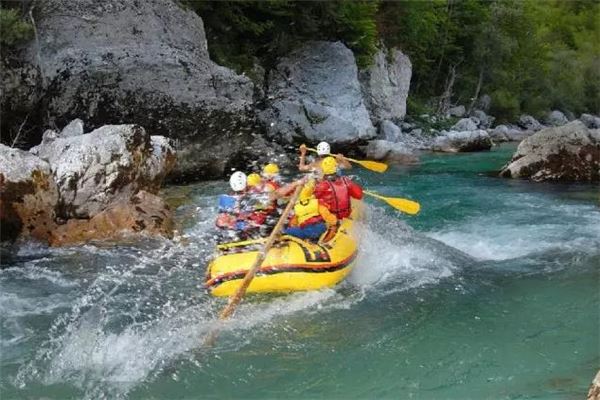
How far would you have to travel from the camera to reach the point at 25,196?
7.40 metres

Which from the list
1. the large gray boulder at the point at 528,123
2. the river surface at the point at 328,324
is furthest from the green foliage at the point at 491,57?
the river surface at the point at 328,324

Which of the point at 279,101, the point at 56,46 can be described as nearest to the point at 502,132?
the point at 279,101

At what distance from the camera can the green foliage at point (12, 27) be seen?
991 cm

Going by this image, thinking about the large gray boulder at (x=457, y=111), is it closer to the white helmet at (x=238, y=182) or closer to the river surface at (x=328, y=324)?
the river surface at (x=328, y=324)

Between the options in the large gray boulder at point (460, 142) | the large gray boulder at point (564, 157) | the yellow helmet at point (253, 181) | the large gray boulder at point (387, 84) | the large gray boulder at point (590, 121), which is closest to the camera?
the yellow helmet at point (253, 181)

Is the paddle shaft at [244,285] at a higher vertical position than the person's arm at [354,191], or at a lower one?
lower

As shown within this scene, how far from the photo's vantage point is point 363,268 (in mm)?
6902

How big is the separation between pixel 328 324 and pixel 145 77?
23.6 ft

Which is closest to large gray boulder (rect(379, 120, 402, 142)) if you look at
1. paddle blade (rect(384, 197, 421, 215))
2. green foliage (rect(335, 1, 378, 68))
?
green foliage (rect(335, 1, 378, 68))

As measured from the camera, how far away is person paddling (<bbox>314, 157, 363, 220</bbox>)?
21.8ft

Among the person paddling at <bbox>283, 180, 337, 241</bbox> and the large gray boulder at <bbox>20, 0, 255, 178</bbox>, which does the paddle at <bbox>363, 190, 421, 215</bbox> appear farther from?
the large gray boulder at <bbox>20, 0, 255, 178</bbox>

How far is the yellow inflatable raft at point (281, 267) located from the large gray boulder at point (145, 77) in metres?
5.63

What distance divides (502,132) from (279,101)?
42.1 ft

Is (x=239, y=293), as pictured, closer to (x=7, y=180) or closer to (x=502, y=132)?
(x=7, y=180)
